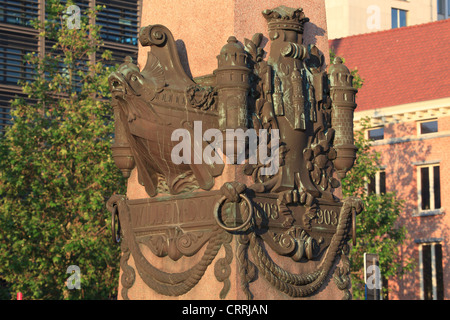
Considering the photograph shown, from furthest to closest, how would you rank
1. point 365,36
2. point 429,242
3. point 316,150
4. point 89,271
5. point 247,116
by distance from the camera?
point 365,36, point 429,242, point 89,271, point 316,150, point 247,116

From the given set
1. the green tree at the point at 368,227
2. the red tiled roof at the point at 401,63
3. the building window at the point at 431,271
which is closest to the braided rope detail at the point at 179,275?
the green tree at the point at 368,227

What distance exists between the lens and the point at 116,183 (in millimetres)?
27688

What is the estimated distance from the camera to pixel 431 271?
1805 inches

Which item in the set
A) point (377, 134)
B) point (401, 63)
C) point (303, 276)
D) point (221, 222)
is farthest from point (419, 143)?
point (221, 222)

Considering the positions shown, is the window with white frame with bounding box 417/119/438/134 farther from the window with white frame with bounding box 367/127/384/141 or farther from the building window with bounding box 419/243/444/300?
the building window with bounding box 419/243/444/300

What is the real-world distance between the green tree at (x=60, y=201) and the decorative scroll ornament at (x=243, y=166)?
17444mm

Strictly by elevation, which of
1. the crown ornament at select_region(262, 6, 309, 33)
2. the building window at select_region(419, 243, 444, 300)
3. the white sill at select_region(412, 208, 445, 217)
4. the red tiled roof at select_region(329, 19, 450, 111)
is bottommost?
the building window at select_region(419, 243, 444, 300)

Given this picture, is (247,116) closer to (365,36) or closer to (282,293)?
(282,293)

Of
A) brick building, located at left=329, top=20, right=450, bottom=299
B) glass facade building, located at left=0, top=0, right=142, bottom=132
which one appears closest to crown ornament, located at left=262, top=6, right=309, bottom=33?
brick building, located at left=329, top=20, right=450, bottom=299

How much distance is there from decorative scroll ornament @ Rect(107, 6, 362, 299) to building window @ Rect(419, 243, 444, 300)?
37193 mm

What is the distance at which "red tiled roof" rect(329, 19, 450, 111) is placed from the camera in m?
47.3

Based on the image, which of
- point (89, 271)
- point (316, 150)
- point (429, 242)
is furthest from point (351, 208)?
point (429, 242)

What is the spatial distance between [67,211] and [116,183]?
4.42ft

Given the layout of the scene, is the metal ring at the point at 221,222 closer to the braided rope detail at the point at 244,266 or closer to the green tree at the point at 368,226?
the braided rope detail at the point at 244,266
